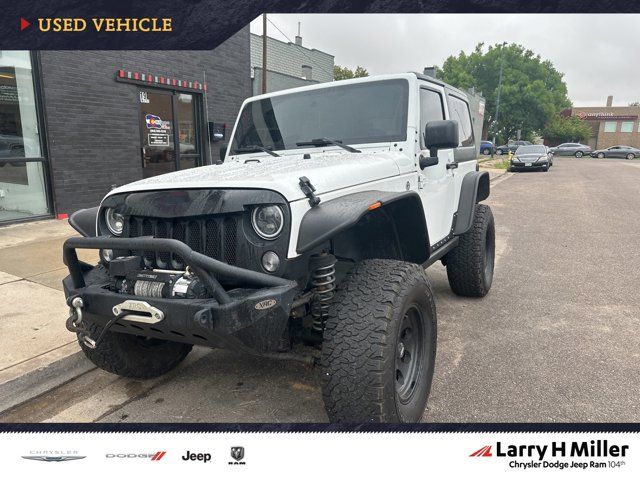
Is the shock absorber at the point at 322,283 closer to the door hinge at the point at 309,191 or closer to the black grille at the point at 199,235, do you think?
the door hinge at the point at 309,191

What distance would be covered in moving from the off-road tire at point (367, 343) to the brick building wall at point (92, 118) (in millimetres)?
6785

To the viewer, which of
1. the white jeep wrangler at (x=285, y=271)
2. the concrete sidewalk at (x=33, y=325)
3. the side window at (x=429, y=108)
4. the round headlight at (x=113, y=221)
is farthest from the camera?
the side window at (x=429, y=108)

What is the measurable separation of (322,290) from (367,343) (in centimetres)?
37

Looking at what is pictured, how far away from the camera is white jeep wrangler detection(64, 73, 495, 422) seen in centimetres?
201

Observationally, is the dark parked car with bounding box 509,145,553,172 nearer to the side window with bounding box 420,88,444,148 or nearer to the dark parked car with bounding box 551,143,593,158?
the side window with bounding box 420,88,444,148

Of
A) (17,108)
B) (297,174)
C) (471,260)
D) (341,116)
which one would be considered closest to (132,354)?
(297,174)

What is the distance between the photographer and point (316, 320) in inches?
96.3

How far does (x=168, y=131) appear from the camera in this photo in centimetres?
945

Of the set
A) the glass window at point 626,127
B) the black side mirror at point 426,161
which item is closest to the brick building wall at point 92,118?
the black side mirror at point 426,161

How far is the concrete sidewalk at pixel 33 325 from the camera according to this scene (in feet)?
9.91

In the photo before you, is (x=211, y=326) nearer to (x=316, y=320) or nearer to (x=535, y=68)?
(x=316, y=320)
